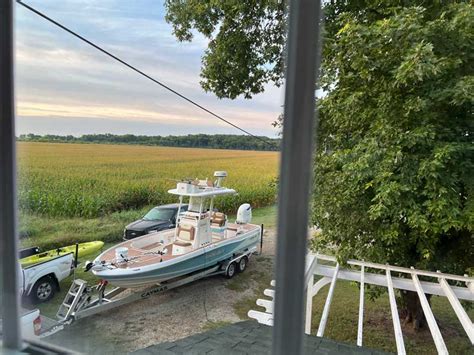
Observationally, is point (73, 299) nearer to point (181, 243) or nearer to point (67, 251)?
point (67, 251)

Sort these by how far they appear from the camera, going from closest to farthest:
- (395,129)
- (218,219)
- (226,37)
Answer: (395,129)
(226,37)
(218,219)

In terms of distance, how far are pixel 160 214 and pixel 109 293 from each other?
87 cm

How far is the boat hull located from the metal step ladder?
16 cm

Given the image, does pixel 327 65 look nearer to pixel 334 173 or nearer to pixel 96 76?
pixel 334 173

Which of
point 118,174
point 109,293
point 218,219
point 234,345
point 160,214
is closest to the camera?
point 234,345

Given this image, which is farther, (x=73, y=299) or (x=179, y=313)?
(x=179, y=313)

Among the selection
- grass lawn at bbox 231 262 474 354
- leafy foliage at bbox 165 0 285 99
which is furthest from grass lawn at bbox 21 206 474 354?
leafy foliage at bbox 165 0 285 99

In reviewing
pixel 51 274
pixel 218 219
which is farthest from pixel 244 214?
pixel 51 274

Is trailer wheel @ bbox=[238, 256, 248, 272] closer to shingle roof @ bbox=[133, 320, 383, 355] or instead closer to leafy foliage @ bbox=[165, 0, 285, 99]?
leafy foliage @ bbox=[165, 0, 285, 99]

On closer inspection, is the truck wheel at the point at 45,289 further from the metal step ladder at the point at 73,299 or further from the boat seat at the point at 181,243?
the boat seat at the point at 181,243

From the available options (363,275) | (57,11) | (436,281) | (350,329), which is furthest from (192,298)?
(57,11)

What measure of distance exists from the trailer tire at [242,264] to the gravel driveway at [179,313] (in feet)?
0.23

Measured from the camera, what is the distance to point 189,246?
3.57m

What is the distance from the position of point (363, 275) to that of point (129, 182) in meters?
1.77
